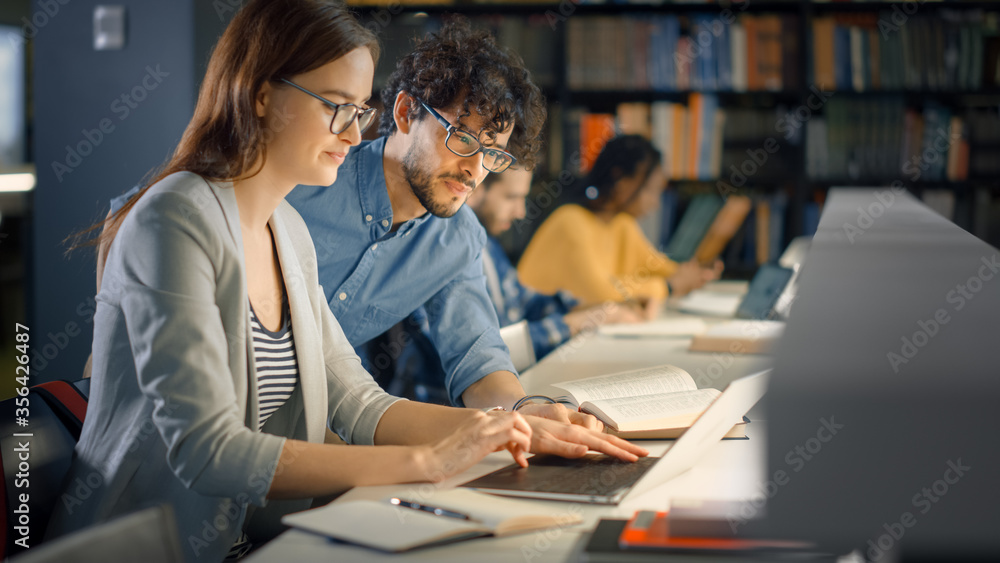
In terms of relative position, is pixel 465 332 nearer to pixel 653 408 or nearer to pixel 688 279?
pixel 653 408

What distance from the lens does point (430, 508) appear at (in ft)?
3.01

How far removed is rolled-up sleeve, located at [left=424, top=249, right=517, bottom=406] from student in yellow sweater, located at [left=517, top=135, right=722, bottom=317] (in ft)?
4.74

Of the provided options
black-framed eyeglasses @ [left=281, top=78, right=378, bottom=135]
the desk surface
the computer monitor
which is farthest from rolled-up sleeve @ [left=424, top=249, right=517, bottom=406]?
the computer monitor

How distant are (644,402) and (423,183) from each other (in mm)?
646

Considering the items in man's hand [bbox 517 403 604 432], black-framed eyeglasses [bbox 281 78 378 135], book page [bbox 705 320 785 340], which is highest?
black-framed eyeglasses [bbox 281 78 378 135]

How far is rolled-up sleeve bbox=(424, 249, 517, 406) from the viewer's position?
5.39ft

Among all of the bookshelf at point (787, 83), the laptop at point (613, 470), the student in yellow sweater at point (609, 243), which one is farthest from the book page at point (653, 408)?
the bookshelf at point (787, 83)

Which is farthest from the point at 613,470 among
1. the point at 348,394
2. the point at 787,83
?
the point at 787,83

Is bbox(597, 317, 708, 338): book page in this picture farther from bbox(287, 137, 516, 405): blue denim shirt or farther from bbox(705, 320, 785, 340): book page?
bbox(287, 137, 516, 405): blue denim shirt

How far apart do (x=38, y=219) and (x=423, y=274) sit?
4.80 feet

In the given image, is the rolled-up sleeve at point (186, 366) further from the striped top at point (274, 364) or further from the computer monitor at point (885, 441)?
the computer monitor at point (885, 441)

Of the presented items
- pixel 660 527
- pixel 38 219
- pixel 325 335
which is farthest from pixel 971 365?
pixel 38 219

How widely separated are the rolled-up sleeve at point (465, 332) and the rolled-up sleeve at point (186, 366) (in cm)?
64

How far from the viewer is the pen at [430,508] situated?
90 cm
